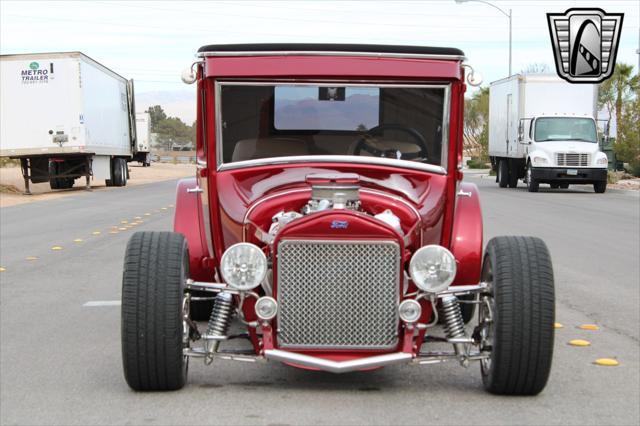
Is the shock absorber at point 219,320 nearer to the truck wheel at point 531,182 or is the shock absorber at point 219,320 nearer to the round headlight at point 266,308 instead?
the round headlight at point 266,308

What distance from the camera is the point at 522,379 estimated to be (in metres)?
5.27

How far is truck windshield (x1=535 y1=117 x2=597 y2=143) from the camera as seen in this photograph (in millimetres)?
29906

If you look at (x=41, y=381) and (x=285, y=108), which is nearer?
(x=41, y=381)

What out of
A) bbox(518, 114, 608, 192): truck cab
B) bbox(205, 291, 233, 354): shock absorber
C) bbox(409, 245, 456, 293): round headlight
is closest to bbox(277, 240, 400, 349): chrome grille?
bbox(409, 245, 456, 293): round headlight

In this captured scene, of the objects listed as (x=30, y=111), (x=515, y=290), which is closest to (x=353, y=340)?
(x=515, y=290)

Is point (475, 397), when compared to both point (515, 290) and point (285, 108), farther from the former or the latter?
Result: point (285, 108)

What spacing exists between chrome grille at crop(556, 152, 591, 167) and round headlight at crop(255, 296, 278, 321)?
24799mm

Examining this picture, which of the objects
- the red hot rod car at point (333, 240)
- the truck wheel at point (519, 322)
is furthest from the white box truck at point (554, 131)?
the truck wheel at point (519, 322)

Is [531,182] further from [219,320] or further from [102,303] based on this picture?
[219,320]

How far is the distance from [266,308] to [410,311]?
0.73 metres

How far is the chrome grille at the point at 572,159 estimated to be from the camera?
2889 cm

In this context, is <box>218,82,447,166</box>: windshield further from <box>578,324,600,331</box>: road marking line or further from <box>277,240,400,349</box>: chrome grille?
<box>578,324,600,331</box>: road marking line

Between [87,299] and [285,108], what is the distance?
3.46 metres

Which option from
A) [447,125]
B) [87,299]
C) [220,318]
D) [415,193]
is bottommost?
[87,299]
